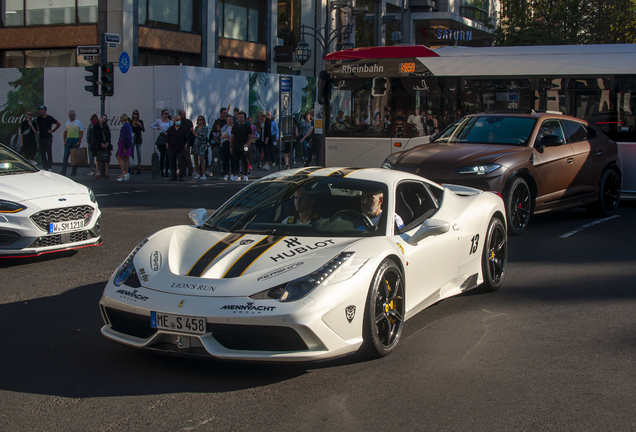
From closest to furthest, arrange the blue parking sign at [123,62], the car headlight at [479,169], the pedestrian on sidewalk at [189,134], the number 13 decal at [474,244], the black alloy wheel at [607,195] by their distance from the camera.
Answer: the number 13 decal at [474,244]
the car headlight at [479,169]
the black alloy wheel at [607,195]
the pedestrian on sidewalk at [189,134]
the blue parking sign at [123,62]

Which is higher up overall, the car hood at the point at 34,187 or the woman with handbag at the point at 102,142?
the woman with handbag at the point at 102,142

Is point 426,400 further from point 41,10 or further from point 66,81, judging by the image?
point 41,10

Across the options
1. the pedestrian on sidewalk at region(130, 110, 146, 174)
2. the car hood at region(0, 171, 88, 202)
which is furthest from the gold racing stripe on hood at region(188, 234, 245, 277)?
the pedestrian on sidewalk at region(130, 110, 146, 174)

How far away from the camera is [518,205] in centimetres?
1041

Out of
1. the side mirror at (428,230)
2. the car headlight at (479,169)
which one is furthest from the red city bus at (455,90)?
the side mirror at (428,230)

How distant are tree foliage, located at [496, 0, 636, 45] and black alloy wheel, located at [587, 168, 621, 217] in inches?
948

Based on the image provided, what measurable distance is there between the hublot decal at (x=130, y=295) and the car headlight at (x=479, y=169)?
21.1 feet

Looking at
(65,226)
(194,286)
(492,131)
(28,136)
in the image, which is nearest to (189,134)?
(28,136)

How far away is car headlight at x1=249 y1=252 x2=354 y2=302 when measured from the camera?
4.24 m

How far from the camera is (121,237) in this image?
10195 millimetres

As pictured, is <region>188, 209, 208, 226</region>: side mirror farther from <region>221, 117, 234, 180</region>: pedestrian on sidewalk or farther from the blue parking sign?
the blue parking sign

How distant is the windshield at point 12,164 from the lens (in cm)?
890

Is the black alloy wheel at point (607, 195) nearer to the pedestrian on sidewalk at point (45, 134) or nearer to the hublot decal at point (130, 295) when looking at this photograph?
the hublot decal at point (130, 295)

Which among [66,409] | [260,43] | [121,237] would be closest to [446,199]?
[66,409]
